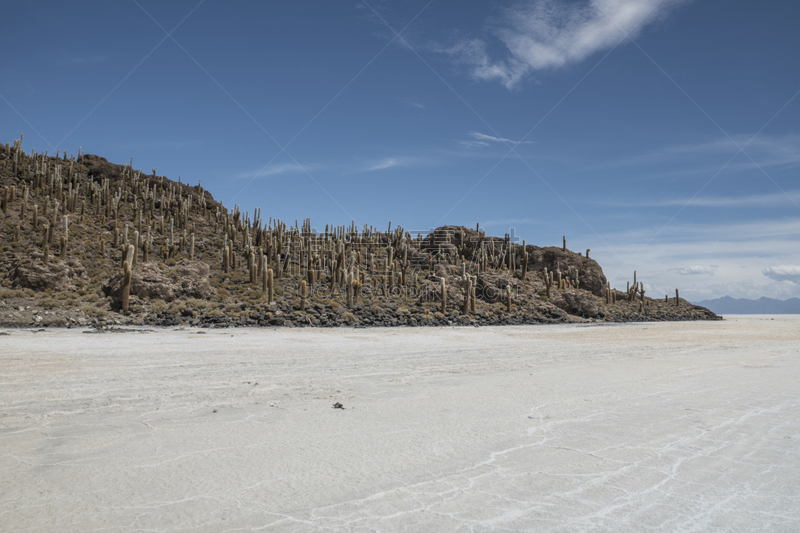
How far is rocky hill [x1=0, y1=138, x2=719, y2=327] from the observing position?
23812mm

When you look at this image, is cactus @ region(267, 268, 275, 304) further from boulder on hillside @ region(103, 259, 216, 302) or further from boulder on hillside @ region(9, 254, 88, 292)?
boulder on hillside @ region(9, 254, 88, 292)

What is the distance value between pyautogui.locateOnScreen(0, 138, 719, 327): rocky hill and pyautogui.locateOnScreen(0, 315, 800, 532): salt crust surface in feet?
51.9

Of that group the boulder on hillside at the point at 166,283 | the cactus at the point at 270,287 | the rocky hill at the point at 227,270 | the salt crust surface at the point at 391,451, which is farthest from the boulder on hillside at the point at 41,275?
the salt crust surface at the point at 391,451

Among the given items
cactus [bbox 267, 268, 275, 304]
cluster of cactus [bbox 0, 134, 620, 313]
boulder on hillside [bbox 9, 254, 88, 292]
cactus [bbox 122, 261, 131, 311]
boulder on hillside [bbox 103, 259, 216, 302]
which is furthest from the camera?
cluster of cactus [bbox 0, 134, 620, 313]

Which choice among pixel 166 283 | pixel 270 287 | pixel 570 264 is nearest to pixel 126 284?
pixel 166 283

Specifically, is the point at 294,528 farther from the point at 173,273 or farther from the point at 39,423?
the point at 173,273

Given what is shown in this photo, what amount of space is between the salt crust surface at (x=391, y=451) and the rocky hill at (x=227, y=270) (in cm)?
1581

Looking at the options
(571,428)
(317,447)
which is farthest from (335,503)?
(571,428)

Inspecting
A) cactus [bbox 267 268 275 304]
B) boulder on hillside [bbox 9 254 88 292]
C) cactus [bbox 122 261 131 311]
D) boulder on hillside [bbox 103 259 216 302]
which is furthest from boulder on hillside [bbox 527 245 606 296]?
boulder on hillside [bbox 9 254 88 292]

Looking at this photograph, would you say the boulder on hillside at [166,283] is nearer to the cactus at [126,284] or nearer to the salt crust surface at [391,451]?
the cactus at [126,284]

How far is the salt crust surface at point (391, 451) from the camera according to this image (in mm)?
2912

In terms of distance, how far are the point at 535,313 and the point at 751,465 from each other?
113 feet

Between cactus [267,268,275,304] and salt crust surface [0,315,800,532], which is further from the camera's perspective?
cactus [267,268,275,304]

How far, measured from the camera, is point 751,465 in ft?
12.5
